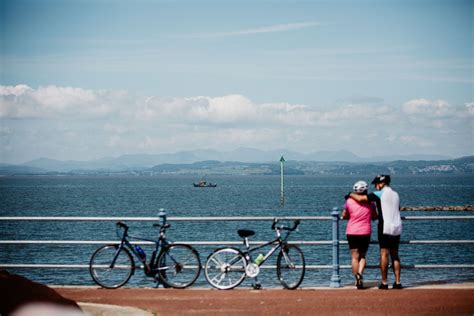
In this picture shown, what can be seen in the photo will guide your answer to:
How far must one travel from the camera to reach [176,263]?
492 inches

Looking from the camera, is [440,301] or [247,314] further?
[440,301]

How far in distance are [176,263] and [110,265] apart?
3.79 ft

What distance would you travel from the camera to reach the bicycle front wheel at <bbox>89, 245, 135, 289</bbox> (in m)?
12.4

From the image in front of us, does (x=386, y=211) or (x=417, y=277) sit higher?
(x=386, y=211)

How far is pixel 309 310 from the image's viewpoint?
400 inches

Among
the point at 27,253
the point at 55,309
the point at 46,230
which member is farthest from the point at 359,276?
the point at 46,230

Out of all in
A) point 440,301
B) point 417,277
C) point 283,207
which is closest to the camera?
point 440,301

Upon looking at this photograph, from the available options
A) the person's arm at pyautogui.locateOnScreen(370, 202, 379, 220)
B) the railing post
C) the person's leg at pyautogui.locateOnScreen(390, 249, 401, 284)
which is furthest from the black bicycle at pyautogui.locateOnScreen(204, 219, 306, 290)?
the person's leg at pyautogui.locateOnScreen(390, 249, 401, 284)

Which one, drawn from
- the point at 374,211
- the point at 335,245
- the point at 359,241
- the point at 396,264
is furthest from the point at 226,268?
the point at 396,264

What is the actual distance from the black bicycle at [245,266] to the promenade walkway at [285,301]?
8.3 inches

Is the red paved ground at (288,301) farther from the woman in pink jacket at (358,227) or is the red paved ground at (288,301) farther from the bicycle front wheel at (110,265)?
the woman in pink jacket at (358,227)

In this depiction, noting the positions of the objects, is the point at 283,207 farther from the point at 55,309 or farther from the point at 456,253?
the point at 55,309

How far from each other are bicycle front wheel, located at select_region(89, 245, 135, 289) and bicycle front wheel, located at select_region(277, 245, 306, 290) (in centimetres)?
262

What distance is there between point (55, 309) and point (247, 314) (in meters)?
2.88
